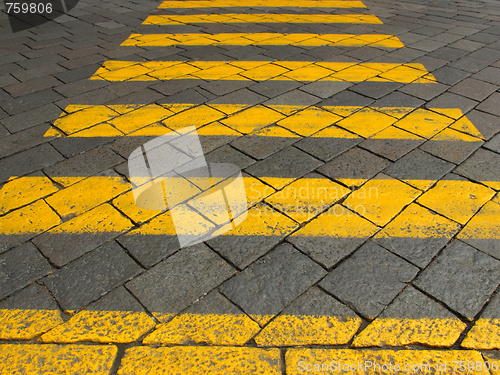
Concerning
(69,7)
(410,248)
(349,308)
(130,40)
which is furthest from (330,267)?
(69,7)

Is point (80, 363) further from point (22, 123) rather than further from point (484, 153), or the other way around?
point (484, 153)

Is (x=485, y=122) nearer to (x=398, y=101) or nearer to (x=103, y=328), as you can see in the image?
(x=398, y=101)

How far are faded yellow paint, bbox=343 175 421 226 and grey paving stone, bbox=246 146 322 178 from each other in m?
0.44

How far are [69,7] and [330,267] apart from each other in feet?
24.9

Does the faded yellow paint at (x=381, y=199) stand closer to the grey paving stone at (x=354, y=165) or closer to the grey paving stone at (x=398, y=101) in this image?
the grey paving stone at (x=354, y=165)

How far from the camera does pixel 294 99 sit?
13.4ft

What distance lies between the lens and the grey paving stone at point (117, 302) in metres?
2.03

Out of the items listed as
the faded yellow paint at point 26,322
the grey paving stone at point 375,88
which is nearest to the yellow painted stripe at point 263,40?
the grey paving stone at point 375,88

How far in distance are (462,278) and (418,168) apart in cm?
109

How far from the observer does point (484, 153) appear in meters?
3.19

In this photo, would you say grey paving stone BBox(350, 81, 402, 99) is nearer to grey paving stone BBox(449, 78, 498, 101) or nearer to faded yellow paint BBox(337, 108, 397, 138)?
faded yellow paint BBox(337, 108, 397, 138)

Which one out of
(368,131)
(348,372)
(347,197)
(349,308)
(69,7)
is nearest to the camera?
(348,372)

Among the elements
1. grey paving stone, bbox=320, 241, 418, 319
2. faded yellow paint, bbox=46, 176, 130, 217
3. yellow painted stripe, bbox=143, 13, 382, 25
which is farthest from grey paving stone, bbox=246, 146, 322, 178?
yellow painted stripe, bbox=143, 13, 382, 25

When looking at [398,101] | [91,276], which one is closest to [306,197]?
[91,276]
